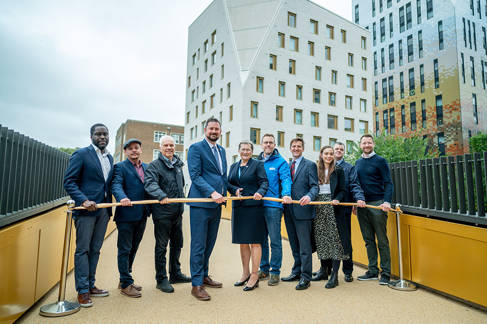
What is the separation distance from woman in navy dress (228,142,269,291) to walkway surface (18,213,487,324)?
350 mm

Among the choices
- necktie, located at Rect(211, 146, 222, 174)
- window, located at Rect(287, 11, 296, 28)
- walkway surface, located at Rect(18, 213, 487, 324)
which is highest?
window, located at Rect(287, 11, 296, 28)

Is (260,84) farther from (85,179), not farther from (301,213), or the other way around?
(85,179)

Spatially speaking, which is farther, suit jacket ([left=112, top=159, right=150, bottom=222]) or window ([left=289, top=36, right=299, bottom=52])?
window ([left=289, top=36, right=299, bottom=52])

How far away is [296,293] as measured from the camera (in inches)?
157

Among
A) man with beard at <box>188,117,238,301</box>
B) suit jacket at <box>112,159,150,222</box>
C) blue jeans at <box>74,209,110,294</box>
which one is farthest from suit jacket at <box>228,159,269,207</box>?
blue jeans at <box>74,209,110,294</box>

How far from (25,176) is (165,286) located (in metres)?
2.20

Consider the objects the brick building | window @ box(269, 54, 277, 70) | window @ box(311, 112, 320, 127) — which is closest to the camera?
window @ box(269, 54, 277, 70)

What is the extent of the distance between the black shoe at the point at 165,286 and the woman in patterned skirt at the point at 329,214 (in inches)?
84.2

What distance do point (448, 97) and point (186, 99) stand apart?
97.5 feet

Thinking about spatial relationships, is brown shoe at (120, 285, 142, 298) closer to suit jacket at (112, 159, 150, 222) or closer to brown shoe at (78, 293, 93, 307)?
brown shoe at (78, 293, 93, 307)

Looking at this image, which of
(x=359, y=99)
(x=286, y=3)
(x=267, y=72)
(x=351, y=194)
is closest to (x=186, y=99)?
(x=267, y=72)

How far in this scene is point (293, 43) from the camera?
27734 millimetres

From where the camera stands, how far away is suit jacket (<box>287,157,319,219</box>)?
4.36 metres

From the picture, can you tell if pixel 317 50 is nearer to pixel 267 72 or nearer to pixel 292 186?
pixel 267 72
